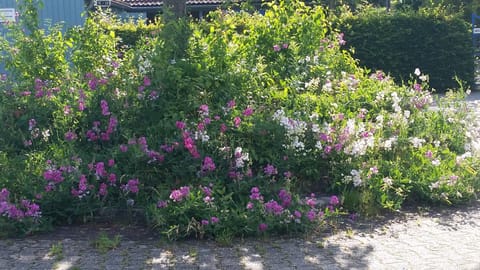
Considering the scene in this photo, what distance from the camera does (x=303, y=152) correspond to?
6.68 meters

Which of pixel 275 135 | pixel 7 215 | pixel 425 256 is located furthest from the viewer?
pixel 275 135

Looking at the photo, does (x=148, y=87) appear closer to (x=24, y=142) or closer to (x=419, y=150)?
(x=24, y=142)

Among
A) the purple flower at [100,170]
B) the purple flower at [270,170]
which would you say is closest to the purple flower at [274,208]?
the purple flower at [270,170]

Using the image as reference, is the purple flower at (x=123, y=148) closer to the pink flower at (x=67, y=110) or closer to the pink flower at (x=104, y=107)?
the pink flower at (x=104, y=107)

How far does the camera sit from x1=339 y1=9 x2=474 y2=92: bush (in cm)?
1691

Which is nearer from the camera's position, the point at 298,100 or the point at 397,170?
the point at 397,170

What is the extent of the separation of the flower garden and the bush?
8800mm

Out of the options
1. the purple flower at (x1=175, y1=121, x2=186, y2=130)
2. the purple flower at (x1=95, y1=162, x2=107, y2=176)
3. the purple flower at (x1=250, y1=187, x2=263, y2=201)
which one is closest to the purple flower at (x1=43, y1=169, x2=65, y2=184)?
the purple flower at (x1=95, y1=162, x2=107, y2=176)

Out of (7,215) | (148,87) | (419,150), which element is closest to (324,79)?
(419,150)

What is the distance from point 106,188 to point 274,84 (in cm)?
271

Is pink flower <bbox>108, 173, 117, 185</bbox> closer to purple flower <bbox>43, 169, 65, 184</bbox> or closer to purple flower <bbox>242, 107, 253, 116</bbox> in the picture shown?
purple flower <bbox>43, 169, 65, 184</bbox>

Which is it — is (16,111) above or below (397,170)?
above

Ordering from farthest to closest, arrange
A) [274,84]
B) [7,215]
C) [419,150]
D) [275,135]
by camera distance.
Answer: [274,84], [419,150], [275,135], [7,215]

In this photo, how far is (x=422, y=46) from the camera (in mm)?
17188
